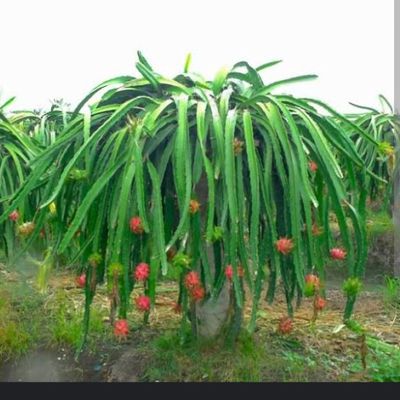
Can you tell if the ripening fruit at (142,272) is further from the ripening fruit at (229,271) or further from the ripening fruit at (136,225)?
the ripening fruit at (229,271)

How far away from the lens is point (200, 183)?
2525 mm

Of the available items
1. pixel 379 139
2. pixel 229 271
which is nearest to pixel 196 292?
pixel 229 271

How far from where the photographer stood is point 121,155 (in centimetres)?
223

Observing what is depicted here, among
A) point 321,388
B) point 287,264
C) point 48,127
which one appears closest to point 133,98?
point 287,264

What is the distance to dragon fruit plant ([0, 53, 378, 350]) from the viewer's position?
2115 millimetres

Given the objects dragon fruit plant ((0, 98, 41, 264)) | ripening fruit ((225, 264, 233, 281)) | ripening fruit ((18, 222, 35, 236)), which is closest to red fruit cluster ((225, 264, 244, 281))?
ripening fruit ((225, 264, 233, 281))

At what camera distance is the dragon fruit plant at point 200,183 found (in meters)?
2.12

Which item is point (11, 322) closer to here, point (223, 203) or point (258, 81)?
point (223, 203)

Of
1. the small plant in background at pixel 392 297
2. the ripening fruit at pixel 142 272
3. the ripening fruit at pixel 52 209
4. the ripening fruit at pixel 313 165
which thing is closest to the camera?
the ripening fruit at pixel 142 272

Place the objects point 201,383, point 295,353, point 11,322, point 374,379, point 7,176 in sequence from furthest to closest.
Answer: point 7,176, point 11,322, point 295,353, point 374,379, point 201,383

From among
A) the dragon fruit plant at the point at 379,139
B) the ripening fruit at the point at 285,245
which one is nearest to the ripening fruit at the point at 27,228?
the ripening fruit at the point at 285,245

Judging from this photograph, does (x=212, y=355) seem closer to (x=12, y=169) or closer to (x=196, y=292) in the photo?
(x=196, y=292)

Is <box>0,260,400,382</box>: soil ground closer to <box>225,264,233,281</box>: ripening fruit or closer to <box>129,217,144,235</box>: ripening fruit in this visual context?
<box>225,264,233,281</box>: ripening fruit

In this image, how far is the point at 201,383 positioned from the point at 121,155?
0.84 meters
